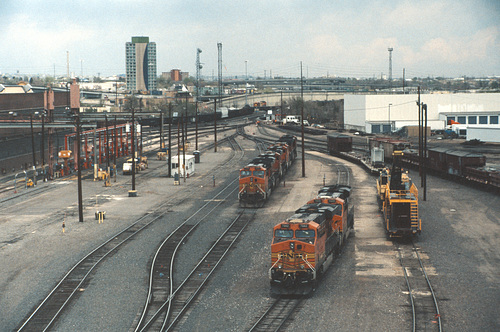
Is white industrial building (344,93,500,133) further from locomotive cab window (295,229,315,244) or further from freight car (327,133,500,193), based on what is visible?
locomotive cab window (295,229,315,244)

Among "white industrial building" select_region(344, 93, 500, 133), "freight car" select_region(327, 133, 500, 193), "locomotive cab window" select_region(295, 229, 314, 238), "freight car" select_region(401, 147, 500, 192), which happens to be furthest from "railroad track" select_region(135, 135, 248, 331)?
"white industrial building" select_region(344, 93, 500, 133)

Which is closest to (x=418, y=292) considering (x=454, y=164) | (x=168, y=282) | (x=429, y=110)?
(x=168, y=282)

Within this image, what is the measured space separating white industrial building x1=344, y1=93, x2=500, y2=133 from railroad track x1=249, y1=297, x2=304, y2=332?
370 feet

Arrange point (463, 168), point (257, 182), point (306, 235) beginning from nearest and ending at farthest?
1. point (306, 235)
2. point (257, 182)
3. point (463, 168)

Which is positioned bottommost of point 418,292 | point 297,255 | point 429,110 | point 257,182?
point 418,292

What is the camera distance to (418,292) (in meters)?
27.1

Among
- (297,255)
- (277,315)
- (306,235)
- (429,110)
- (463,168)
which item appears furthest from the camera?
(429,110)

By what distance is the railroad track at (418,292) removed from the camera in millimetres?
23125

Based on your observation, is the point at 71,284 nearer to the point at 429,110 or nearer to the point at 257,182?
the point at 257,182

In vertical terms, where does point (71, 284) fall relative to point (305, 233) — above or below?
below

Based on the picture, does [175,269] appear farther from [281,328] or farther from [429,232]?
[429,232]

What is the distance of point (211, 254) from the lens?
35031mm

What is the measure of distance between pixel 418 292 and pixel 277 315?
7073 millimetres

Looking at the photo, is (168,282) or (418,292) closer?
(418,292)
